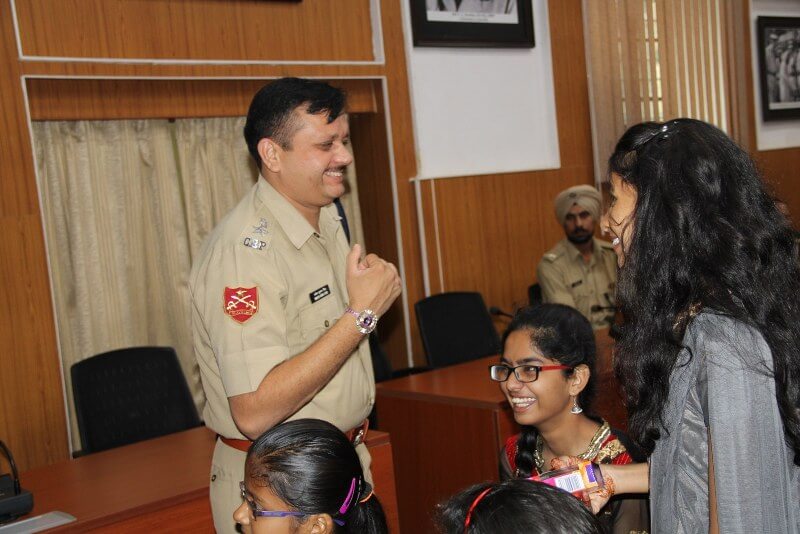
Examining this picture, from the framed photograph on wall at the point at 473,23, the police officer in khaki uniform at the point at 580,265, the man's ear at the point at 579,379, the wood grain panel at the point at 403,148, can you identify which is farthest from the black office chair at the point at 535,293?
the man's ear at the point at 579,379

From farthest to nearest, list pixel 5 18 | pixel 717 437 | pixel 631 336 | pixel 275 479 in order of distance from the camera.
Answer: pixel 5 18 < pixel 275 479 < pixel 631 336 < pixel 717 437

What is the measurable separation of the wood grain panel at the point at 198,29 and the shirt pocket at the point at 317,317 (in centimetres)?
238

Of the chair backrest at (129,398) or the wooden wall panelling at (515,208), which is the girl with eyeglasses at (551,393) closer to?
the chair backrest at (129,398)

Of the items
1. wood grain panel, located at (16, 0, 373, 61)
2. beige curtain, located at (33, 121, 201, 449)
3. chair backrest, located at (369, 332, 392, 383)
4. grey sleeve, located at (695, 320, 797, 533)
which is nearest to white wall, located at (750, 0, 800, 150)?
wood grain panel, located at (16, 0, 373, 61)

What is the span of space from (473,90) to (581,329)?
3.18 meters

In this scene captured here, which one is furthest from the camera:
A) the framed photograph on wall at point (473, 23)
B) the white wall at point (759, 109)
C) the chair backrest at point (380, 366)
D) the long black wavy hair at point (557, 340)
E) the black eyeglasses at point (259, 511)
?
the white wall at point (759, 109)

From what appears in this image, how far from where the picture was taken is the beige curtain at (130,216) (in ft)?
13.4

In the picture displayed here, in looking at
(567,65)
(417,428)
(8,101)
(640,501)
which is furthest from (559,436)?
(567,65)

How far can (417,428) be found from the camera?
12.1 feet

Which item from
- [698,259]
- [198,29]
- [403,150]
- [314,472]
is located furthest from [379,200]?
[698,259]

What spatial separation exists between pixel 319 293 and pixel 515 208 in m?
3.61

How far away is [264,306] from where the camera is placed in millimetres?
1847

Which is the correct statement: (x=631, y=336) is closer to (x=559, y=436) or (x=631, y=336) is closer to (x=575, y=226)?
(x=559, y=436)

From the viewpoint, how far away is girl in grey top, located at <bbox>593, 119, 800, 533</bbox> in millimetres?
1249
